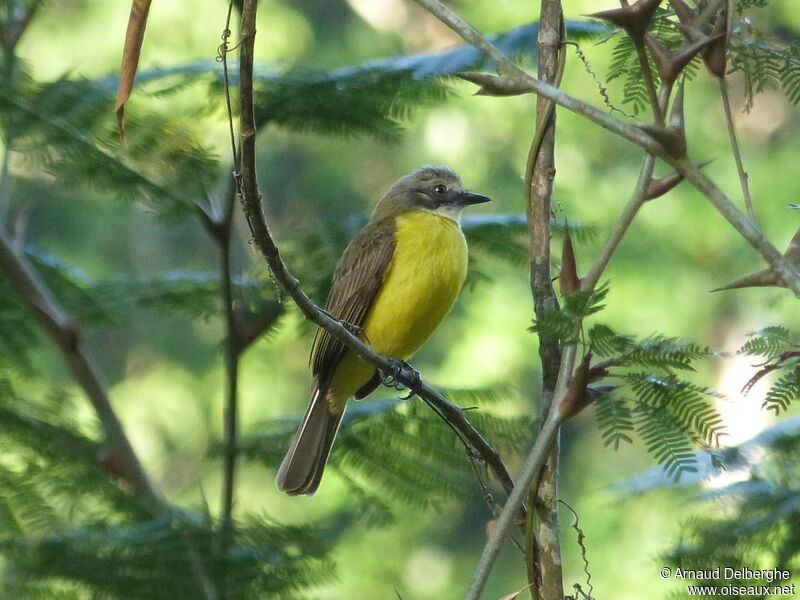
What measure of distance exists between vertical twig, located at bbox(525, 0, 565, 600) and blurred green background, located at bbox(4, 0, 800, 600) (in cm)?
664

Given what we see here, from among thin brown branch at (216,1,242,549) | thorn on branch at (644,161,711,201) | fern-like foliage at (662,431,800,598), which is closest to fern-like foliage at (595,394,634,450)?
thorn on branch at (644,161,711,201)

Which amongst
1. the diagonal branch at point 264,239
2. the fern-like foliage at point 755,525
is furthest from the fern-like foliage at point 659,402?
the fern-like foliage at point 755,525

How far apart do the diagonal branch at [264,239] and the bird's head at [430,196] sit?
2.06 m

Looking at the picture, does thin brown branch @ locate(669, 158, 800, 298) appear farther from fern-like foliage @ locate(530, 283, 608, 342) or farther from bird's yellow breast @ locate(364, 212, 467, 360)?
bird's yellow breast @ locate(364, 212, 467, 360)

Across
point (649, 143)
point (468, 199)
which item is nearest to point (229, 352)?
point (468, 199)

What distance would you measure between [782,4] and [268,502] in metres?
7.08

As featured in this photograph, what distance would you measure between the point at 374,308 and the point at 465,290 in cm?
481

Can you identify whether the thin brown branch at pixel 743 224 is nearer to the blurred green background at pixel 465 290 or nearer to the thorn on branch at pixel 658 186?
the thorn on branch at pixel 658 186

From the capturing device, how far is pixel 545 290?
2139 mm

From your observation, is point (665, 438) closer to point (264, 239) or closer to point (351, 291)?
point (264, 239)

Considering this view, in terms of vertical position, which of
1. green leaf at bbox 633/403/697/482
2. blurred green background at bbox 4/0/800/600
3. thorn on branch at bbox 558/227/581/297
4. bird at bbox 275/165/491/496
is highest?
blurred green background at bbox 4/0/800/600

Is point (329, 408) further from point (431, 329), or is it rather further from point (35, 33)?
point (35, 33)

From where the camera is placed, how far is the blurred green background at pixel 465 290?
9844 mm

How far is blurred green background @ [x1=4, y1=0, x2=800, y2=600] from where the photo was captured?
9844 millimetres
